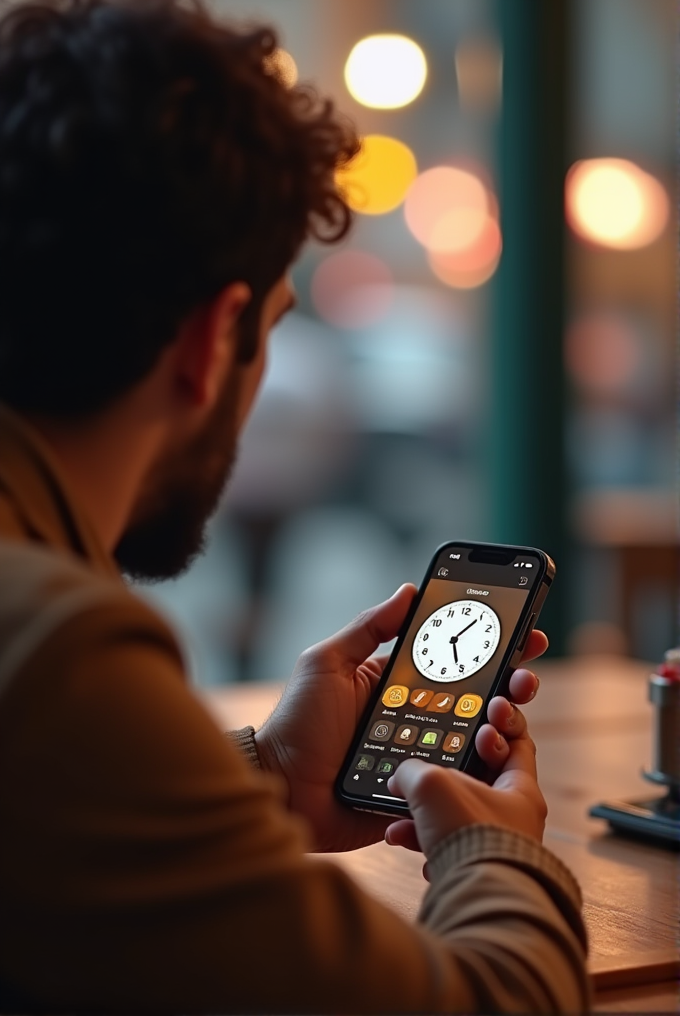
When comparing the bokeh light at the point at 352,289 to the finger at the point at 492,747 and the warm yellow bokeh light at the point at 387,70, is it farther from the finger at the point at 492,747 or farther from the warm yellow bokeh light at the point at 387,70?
the finger at the point at 492,747

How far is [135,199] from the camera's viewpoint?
773 mm

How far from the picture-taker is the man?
0.62m

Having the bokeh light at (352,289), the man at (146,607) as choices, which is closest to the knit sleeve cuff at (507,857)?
the man at (146,607)

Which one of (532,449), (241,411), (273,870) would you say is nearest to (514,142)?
(532,449)

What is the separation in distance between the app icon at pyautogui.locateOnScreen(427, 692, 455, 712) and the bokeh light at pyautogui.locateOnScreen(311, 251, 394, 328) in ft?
22.7

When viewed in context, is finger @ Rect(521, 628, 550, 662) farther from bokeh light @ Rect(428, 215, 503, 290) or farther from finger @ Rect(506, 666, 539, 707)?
bokeh light @ Rect(428, 215, 503, 290)

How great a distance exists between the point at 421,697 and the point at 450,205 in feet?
19.1

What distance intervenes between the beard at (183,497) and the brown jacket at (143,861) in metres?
0.19

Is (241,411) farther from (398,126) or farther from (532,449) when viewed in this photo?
(398,126)

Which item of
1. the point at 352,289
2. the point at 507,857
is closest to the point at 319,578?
the point at 352,289

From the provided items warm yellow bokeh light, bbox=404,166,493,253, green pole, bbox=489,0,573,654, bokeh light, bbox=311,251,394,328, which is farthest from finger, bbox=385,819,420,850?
bokeh light, bbox=311,251,394,328

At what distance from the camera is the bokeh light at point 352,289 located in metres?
8.16

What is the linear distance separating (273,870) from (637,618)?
5013mm

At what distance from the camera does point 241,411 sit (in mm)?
907
